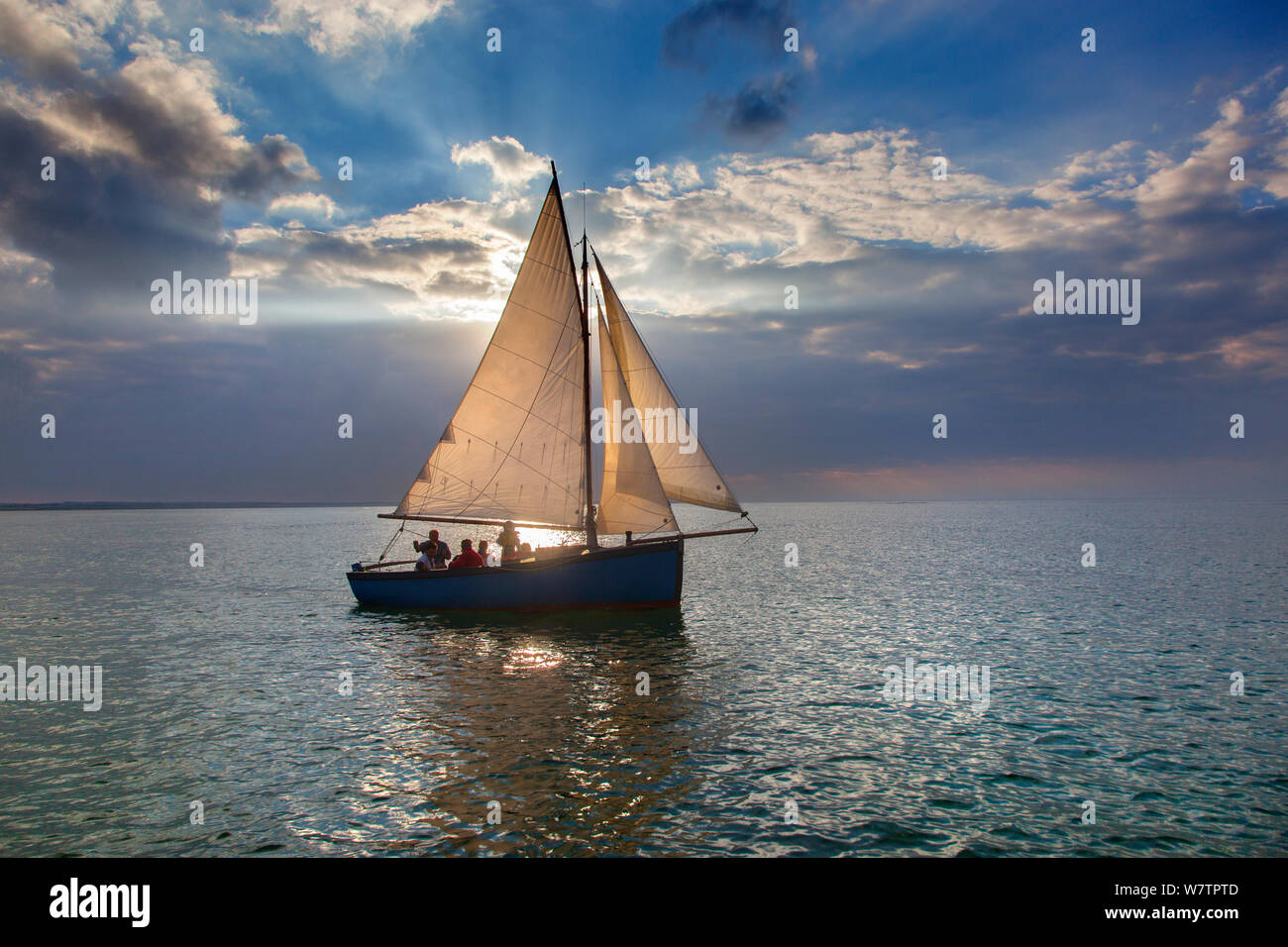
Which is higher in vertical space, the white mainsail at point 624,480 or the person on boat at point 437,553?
the white mainsail at point 624,480

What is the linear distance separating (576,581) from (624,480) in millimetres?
4755

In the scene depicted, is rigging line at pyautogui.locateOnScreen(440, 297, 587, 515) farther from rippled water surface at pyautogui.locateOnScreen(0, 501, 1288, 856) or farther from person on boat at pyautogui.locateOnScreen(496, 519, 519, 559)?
rippled water surface at pyautogui.locateOnScreen(0, 501, 1288, 856)

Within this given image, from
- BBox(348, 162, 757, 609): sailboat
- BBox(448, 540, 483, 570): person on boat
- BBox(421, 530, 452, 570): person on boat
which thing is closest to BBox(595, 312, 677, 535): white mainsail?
BBox(348, 162, 757, 609): sailboat

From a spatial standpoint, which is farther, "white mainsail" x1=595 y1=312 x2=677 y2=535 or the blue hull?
"white mainsail" x1=595 y1=312 x2=677 y2=535

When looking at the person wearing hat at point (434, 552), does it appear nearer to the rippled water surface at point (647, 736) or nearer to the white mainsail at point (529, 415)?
the white mainsail at point (529, 415)

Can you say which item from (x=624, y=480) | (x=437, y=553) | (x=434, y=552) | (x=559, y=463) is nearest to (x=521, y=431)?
(x=559, y=463)

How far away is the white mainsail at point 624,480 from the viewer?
29.5 metres

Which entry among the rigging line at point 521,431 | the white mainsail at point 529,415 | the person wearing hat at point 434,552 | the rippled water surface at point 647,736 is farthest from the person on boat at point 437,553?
the rigging line at point 521,431

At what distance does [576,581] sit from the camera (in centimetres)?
2952

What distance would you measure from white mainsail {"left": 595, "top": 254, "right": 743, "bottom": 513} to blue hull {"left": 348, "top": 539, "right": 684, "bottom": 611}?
7.71ft

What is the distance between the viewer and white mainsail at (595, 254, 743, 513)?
29516 millimetres

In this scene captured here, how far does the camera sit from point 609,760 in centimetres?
1365

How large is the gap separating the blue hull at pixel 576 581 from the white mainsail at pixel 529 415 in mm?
2475
